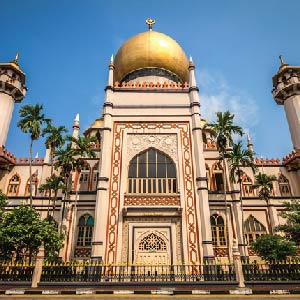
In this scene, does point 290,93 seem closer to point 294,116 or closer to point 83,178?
point 294,116

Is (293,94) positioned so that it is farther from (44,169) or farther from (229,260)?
(44,169)

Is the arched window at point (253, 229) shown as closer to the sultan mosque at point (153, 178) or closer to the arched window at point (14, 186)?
the sultan mosque at point (153, 178)

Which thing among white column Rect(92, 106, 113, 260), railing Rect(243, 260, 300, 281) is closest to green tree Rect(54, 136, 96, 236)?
white column Rect(92, 106, 113, 260)

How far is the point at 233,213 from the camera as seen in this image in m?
21.8

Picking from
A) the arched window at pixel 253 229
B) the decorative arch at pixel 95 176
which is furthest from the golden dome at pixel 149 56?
the arched window at pixel 253 229

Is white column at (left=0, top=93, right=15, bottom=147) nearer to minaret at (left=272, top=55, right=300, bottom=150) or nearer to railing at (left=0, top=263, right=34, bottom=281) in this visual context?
railing at (left=0, top=263, right=34, bottom=281)

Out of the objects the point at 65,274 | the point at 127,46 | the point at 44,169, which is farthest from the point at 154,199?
the point at 127,46

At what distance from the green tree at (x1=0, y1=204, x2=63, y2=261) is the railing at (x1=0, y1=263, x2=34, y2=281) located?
166cm

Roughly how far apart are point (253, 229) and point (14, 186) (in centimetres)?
2244

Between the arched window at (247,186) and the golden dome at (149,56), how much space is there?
39.8 feet

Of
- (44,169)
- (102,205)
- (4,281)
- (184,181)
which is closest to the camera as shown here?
(4,281)

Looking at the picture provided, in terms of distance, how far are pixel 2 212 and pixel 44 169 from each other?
8284 mm

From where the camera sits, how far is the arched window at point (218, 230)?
20533 millimetres

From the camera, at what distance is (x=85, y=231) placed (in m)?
21.1
